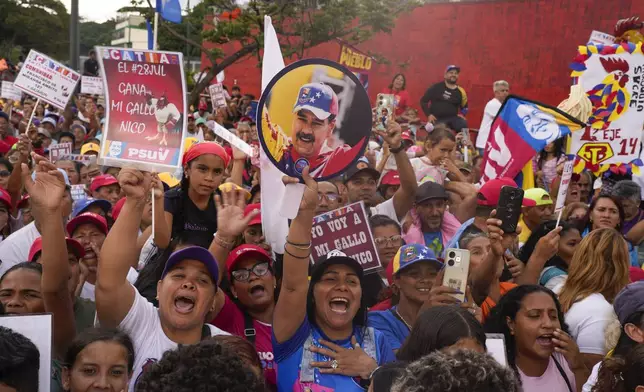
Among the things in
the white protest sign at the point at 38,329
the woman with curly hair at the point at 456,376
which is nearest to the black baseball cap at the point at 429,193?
the white protest sign at the point at 38,329

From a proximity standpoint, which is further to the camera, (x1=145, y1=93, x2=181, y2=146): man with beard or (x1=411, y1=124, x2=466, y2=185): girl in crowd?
(x1=411, y1=124, x2=466, y2=185): girl in crowd

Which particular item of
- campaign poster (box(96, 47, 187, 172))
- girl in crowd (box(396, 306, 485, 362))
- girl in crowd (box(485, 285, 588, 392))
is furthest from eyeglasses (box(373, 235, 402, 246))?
girl in crowd (box(396, 306, 485, 362))

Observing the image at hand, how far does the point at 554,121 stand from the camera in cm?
714

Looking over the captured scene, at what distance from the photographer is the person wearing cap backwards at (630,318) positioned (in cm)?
415

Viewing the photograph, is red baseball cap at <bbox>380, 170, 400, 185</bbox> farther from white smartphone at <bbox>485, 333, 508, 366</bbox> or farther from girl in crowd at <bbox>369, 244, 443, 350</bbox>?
white smartphone at <bbox>485, 333, 508, 366</bbox>

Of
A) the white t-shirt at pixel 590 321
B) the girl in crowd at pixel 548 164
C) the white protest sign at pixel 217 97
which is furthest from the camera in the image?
the white protest sign at pixel 217 97

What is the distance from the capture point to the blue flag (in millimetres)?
9672

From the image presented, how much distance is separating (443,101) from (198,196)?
9.20 m

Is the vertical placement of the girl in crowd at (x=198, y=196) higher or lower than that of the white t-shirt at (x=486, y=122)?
lower

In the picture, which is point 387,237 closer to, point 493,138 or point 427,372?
point 493,138

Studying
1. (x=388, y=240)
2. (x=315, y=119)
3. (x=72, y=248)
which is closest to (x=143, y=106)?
(x=72, y=248)

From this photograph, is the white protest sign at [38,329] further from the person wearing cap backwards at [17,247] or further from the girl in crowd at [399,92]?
the girl in crowd at [399,92]

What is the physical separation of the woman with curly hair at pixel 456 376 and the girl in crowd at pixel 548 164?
770cm

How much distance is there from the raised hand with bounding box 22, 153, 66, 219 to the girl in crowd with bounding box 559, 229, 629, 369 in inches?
110
